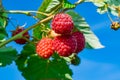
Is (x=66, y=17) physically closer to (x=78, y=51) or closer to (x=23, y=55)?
(x=78, y=51)

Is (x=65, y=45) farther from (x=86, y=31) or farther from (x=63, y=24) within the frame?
(x=86, y=31)

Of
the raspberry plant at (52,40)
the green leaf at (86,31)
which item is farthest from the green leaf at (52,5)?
the green leaf at (86,31)

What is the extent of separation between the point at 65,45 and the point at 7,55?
0.58 metres

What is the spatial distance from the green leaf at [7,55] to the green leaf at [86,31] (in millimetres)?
487

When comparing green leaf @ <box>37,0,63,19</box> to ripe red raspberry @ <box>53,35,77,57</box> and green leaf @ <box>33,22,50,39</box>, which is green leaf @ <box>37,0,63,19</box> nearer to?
green leaf @ <box>33,22,50,39</box>

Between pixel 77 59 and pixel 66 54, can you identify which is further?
pixel 77 59

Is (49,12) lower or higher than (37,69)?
higher

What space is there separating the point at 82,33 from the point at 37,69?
540 millimetres

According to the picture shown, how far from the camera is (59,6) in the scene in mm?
2475

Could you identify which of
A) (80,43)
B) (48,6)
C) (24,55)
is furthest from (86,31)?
(24,55)

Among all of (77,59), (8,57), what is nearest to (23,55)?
(8,57)

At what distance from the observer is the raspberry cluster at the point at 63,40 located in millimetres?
2299

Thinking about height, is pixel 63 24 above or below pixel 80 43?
above

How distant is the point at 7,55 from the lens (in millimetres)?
2795
